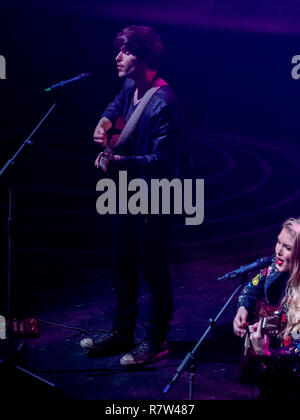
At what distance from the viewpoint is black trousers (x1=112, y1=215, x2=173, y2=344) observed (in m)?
4.43

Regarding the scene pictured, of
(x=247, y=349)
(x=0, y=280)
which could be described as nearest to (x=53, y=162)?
(x=0, y=280)

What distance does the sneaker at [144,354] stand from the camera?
4.45 m

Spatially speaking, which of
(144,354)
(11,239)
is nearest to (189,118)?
(144,354)

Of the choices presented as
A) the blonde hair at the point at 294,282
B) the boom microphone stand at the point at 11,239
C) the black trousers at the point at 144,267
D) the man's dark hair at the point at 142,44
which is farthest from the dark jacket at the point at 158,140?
the blonde hair at the point at 294,282

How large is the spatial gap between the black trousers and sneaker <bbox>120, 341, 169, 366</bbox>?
2.3 inches

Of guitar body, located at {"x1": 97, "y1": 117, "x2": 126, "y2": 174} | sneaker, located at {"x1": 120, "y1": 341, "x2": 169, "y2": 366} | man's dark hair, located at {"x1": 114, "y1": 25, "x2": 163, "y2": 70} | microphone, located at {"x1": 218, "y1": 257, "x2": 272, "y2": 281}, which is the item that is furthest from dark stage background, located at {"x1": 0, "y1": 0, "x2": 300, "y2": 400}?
microphone, located at {"x1": 218, "y1": 257, "x2": 272, "y2": 281}

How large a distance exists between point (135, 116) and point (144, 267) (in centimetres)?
105

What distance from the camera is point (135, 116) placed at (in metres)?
4.34

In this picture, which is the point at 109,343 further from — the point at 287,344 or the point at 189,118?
the point at 189,118

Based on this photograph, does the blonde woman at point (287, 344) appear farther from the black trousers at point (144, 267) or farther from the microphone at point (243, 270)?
the black trousers at point (144, 267)

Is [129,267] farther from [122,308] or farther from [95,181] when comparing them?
[95,181]

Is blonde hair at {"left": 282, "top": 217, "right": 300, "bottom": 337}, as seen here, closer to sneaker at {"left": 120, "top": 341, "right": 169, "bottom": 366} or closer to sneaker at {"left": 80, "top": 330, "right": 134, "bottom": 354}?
sneaker at {"left": 120, "top": 341, "right": 169, "bottom": 366}

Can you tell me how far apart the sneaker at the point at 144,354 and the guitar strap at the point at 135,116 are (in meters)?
1.42

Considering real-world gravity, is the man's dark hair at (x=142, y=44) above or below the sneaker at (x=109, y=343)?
above
